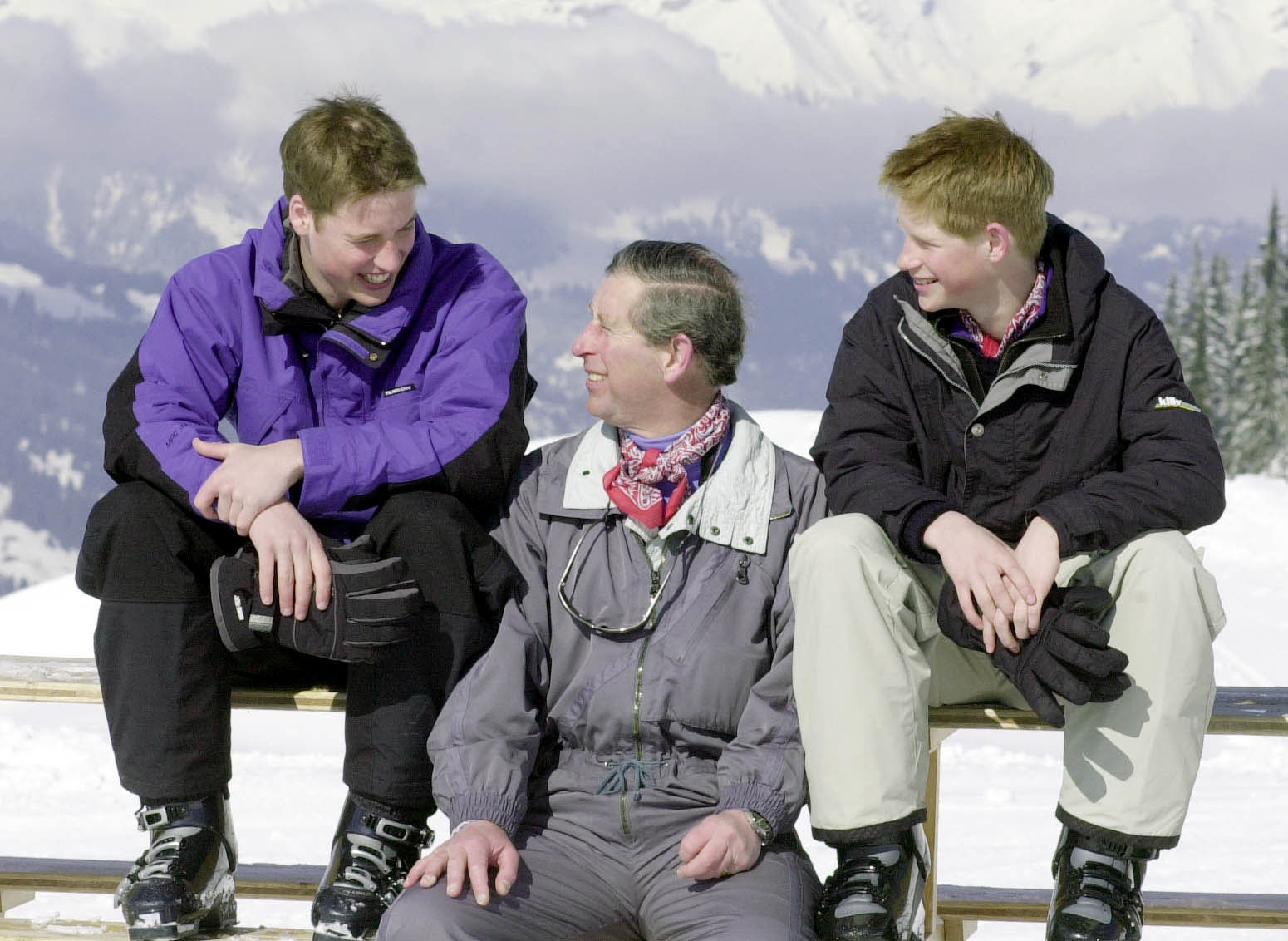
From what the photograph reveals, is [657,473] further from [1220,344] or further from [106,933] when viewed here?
[1220,344]

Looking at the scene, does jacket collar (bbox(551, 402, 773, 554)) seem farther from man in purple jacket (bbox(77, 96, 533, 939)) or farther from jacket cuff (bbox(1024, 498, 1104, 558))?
jacket cuff (bbox(1024, 498, 1104, 558))

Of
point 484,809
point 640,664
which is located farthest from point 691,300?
point 484,809

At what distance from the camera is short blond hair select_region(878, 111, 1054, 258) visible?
9.18ft

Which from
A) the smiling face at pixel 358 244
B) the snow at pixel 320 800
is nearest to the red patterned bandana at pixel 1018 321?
the smiling face at pixel 358 244

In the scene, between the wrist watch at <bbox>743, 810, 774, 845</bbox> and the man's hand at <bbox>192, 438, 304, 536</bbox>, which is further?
the man's hand at <bbox>192, 438, 304, 536</bbox>

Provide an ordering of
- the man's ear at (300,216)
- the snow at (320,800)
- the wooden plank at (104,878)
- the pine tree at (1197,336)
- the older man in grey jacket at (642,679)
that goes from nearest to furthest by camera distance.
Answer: the older man in grey jacket at (642,679) < the man's ear at (300,216) < the wooden plank at (104,878) < the snow at (320,800) < the pine tree at (1197,336)

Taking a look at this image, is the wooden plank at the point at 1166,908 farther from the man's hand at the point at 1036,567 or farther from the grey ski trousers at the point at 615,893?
the man's hand at the point at 1036,567

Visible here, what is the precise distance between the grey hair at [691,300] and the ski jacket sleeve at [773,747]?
0.49 meters

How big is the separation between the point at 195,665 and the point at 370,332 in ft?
2.61

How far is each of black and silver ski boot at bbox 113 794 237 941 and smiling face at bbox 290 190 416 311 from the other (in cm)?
108

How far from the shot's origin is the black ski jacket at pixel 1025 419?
2762mm

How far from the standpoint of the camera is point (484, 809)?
2.66 meters

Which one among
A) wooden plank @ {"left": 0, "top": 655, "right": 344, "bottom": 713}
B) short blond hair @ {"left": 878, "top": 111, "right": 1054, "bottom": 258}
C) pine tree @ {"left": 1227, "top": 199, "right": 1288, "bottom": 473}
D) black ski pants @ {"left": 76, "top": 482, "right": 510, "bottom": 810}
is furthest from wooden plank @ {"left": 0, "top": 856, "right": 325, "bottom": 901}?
pine tree @ {"left": 1227, "top": 199, "right": 1288, "bottom": 473}

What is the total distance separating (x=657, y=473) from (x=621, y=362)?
237 millimetres
